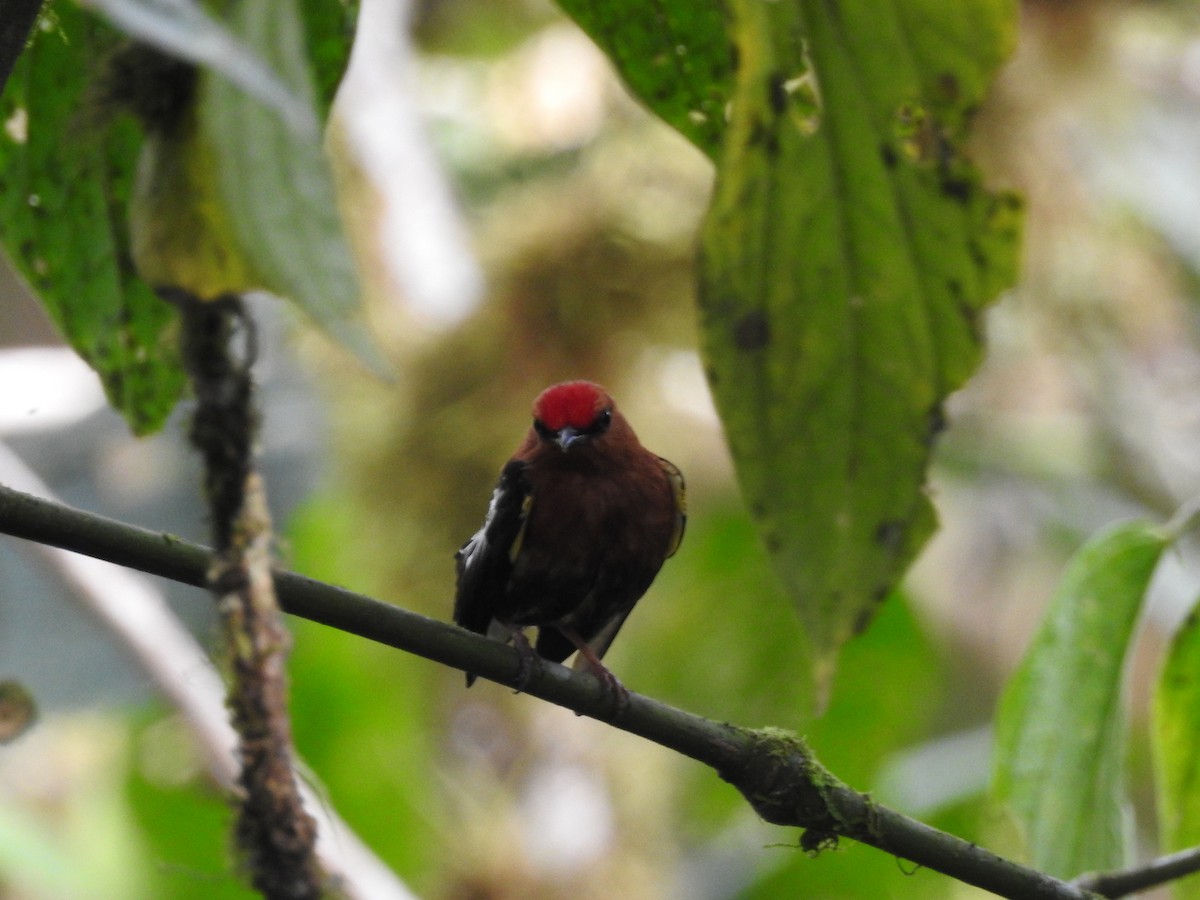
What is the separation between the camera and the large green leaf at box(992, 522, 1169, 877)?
69.3 inches

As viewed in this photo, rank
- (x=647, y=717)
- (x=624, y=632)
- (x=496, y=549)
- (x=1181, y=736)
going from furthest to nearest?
(x=624, y=632) → (x=496, y=549) → (x=1181, y=736) → (x=647, y=717)

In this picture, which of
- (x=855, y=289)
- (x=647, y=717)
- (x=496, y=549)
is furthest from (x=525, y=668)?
(x=496, y=549)

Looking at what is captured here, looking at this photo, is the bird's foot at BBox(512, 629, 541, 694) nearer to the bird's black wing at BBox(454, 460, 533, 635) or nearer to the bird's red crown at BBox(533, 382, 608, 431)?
the bird's black wing at BBox(454, 460, 533, 635)

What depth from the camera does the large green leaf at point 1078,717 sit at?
1.76 meters

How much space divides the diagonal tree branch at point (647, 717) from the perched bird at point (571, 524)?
1.61 ft

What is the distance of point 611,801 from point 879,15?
144 inches

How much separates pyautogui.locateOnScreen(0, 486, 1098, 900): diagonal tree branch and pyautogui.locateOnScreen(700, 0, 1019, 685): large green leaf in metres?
0.12

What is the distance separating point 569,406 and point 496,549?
9.7 inches

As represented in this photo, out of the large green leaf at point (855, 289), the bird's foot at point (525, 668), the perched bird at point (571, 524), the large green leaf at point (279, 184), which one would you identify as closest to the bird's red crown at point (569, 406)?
the perched bird at point (571, 524)

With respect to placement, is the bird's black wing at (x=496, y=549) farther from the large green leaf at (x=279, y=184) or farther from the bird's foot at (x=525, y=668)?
the large green leaf at (x=279, y=184)

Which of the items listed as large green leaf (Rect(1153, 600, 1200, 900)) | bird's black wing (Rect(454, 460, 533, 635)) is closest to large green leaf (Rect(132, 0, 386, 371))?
bird's black wing (Rect(454, 460, 533, 635))

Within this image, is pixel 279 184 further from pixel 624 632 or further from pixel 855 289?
pixel 624 632

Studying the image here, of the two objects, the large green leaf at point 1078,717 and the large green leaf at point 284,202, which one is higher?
the large green leaf at point 1078,717

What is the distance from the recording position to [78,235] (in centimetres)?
130
